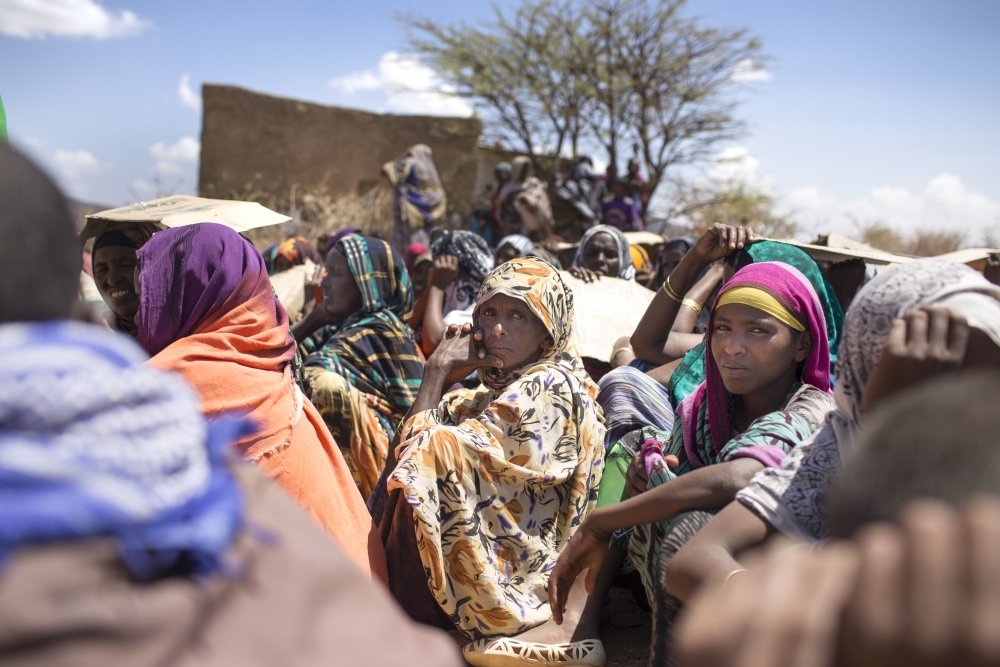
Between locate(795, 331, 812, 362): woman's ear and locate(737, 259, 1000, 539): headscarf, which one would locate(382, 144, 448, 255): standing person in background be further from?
locate(737, 259, 1000, 539): headscarf

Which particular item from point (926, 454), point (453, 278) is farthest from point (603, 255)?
point (926, 454)

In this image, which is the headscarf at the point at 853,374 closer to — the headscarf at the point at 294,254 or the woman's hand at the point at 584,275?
the woman's hand at the point at 584,275

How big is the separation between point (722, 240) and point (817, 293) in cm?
54

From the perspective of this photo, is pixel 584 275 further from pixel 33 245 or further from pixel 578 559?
pixel 33 245

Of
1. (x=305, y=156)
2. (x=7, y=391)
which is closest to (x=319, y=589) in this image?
(x=7, y=391)

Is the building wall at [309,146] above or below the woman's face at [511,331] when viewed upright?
above

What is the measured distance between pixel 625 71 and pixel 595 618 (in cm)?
1692

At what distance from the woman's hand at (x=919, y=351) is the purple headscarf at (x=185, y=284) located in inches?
81.2

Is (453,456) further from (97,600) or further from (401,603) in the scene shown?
(97,600)

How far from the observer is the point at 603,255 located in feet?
20.2

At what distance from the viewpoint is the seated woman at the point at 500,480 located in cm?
286

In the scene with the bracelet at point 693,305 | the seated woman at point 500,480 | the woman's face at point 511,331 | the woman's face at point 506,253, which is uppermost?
the woman's face at point 506,253

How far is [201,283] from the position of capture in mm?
2678

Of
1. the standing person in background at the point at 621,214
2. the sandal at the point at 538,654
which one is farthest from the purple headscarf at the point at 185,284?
the standing person in background at the point at 621,214
